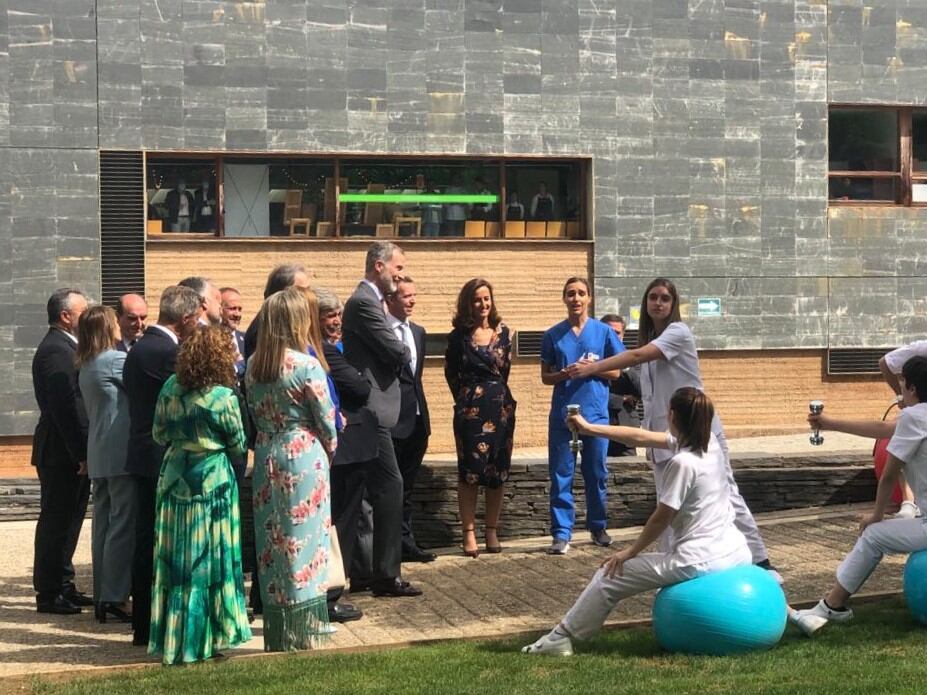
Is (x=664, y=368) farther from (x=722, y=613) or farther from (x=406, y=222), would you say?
(x=406, y=222)

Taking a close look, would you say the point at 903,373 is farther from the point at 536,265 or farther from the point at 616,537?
the point at 536,265

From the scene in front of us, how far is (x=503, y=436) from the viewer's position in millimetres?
11703

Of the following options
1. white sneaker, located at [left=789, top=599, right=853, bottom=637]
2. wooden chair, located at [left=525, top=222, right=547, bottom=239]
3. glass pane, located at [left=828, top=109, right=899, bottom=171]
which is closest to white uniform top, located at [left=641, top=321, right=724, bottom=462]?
white sneaker, located at [left=789, top=599, right=853, bottom=637]

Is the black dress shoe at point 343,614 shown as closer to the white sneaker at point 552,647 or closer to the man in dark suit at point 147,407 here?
the man in dark suit at point 147,407

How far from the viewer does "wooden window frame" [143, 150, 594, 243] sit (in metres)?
19.2

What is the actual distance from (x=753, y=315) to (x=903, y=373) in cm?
1230

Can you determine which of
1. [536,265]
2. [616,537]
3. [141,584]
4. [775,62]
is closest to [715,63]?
[775,62]

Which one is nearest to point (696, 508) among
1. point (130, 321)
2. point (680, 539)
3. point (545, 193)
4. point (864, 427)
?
point (680, 539)

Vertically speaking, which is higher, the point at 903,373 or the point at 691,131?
the point at 691,131

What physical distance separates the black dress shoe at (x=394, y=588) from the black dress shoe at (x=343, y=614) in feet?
2.18

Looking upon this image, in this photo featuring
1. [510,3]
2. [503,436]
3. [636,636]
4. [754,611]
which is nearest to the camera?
[754,611]

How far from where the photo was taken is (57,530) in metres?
10.3

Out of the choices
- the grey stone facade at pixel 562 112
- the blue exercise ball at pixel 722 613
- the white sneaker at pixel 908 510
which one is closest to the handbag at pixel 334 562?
the blue exercise ball at pixel 722 613

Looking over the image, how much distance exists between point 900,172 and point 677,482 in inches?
581
